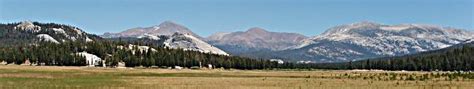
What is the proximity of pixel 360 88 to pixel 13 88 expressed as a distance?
30.0 meters

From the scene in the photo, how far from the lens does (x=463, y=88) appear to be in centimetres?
6394

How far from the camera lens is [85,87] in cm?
6272

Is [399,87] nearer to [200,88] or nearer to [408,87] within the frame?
[408,87]

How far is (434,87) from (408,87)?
7.71ft

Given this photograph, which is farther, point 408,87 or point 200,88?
point 408,87

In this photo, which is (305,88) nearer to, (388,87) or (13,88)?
(388,87)

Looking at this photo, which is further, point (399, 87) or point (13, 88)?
point (399, 87)

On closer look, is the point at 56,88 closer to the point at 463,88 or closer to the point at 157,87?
the point at 157,87

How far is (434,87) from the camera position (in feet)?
221

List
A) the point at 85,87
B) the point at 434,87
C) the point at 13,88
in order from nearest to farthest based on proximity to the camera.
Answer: the point at 13,88 → the point at 85,87 → the point at 434,87

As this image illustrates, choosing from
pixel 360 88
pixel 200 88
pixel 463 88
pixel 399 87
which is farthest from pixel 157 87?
pixel 463 88

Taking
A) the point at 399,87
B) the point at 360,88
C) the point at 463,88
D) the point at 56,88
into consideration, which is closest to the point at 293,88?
the point at 360,88

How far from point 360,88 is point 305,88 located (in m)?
5.10

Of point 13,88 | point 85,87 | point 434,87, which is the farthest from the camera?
point 434,87
